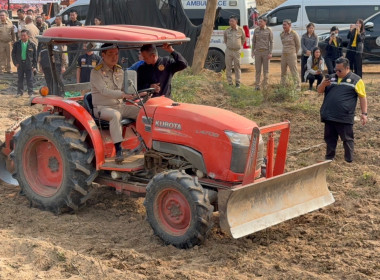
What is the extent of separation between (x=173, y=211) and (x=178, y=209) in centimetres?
6

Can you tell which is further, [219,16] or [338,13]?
[338,13]

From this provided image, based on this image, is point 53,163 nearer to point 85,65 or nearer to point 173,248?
point 85,65

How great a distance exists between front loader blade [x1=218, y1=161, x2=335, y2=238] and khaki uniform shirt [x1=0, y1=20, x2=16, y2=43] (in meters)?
14.1

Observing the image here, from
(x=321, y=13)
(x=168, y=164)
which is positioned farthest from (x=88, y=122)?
(x=321, y=13)

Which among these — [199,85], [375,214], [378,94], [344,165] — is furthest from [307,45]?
[375,214]

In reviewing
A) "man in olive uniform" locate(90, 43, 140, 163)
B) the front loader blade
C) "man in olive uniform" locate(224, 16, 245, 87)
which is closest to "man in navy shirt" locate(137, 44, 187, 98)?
"man in olive uniform" locate(90, 43, 140, 163)

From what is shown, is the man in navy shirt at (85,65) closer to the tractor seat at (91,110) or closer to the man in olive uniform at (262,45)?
the tractor seat at (91,110)

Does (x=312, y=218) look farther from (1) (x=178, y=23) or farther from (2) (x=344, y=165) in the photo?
(1) (x=178, y=23)

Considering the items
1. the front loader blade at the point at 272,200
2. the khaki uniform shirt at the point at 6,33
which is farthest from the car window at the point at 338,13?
the front loader blade at the point at 272,200

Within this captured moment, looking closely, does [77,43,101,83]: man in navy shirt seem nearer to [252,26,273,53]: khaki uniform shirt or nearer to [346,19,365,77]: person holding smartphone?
[252,26,273,53]: khaki uniform shirt

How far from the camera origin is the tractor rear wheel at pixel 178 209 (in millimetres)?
6191

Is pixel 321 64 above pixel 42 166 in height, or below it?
below

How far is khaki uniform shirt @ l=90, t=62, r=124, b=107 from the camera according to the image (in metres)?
7.11

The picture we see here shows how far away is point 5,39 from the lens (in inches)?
760
